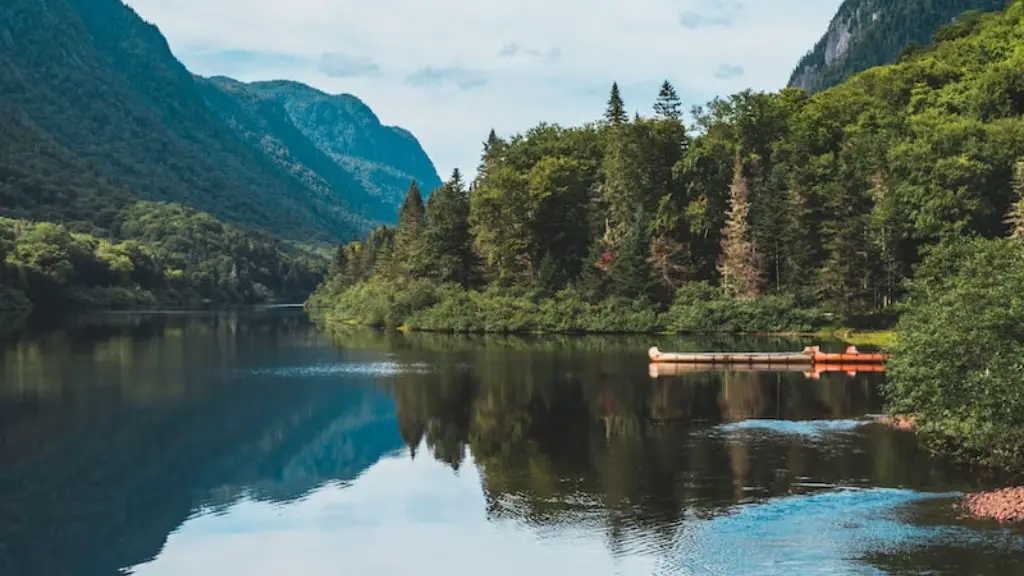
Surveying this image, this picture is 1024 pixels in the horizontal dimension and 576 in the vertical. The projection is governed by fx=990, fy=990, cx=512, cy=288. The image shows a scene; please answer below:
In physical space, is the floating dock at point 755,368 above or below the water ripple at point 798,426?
above

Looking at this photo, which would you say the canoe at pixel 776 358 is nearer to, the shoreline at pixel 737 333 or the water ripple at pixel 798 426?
the shoreline at pixel 737 333

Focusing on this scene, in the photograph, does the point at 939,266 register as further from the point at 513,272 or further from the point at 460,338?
the point at 513,272

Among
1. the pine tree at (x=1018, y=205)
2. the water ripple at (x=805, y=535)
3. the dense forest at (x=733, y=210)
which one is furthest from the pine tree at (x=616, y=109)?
the water ripple at (x=805, y=535)

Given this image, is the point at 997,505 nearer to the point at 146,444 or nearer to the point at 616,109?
the point at 146,444

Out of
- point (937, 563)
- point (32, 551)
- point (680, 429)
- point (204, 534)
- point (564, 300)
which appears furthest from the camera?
point (564, 300)

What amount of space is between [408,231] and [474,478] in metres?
102

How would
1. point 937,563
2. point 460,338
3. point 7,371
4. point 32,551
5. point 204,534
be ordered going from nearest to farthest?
1. point 937,563
2. point 32,551
3. point 204,534
4. point 7,371
5. point 460,338

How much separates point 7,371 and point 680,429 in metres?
44.0

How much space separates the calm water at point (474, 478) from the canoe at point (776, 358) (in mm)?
5263

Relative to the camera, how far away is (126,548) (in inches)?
995

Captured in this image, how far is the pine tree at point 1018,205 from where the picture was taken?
2943 inches

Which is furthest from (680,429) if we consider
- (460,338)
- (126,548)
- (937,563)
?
(460,338)

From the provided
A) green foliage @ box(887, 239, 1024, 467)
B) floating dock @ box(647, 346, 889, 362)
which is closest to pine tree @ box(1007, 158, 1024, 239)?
floating dock @ box(647, 346, 889, 362)

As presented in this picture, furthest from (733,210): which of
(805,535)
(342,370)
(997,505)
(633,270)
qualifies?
(805,535)
